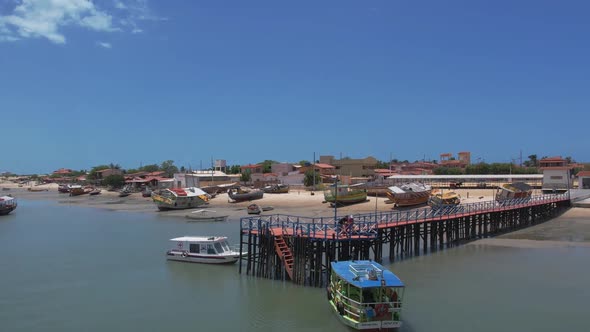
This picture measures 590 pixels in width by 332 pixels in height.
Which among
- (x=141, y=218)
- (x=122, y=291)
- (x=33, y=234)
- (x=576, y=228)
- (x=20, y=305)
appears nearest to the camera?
(x=20, y=305)

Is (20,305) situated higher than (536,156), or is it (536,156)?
(536,156)

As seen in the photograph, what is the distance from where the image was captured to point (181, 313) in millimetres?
24531

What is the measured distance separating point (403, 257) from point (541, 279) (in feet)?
31.7

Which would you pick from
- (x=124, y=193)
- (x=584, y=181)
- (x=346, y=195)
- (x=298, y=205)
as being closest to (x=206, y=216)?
(x=298, y=205)

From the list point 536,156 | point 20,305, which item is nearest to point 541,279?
point 20,305

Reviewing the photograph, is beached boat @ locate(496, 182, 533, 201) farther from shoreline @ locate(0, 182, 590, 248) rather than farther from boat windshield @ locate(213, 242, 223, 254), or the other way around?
boat windshield @ locate(213, 242, 223, 254)

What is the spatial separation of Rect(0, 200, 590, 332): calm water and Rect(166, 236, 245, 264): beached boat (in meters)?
0.66

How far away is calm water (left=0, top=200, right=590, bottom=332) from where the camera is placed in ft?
74.3

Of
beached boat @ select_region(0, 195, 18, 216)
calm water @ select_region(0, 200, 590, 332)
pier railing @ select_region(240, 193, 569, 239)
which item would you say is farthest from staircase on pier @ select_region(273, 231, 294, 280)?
beached boat @ select_region(0, 195, 18, 216)

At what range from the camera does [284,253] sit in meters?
29.0

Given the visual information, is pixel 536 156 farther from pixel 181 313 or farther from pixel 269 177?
pixel 181 313

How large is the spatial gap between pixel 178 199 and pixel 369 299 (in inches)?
2610

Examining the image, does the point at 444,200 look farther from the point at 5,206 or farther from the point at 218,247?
the point at 5,206

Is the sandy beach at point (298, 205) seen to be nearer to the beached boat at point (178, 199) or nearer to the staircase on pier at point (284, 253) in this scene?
the beached boat at point (178, 199)
